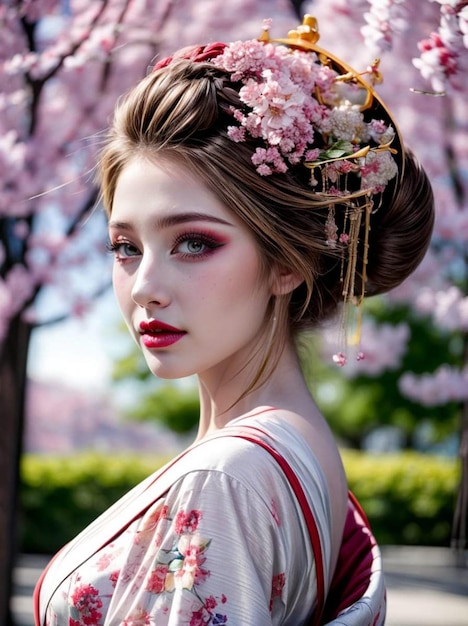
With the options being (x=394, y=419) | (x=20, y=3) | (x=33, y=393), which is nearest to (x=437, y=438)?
(x=394, y=419)

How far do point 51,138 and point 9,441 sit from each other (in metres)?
1.89

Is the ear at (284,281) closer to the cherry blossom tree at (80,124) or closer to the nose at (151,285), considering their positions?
the nose at (151,285)

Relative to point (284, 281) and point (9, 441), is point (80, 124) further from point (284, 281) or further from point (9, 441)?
point (284, 281)

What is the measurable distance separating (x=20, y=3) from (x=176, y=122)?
290cm

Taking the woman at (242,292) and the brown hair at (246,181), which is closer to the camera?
the woman at (242,292)

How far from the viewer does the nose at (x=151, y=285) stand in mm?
1618

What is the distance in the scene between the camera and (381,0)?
6.57 feet

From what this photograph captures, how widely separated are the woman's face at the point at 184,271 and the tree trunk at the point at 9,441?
389 cm

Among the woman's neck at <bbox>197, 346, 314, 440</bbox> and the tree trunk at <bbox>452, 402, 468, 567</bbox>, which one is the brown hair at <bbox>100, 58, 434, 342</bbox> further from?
the tree trunk at <bbox>452, 402, 468, 567</bbox>

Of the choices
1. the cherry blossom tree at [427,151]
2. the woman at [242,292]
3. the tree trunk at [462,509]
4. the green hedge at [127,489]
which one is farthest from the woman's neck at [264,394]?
the green hedge at [127,489]

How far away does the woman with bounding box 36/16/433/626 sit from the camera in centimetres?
Answer: 144

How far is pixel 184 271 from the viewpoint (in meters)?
1.63

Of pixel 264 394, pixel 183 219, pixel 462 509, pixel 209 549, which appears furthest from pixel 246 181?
pixel 462 509

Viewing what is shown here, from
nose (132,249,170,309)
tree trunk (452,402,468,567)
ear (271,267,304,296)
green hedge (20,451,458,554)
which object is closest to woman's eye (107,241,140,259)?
nose (132,249,170,309)
